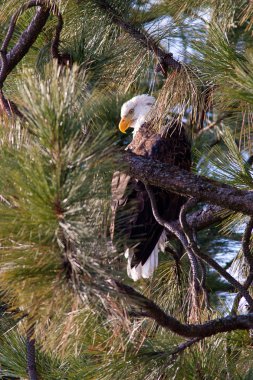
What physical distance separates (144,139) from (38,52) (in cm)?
65

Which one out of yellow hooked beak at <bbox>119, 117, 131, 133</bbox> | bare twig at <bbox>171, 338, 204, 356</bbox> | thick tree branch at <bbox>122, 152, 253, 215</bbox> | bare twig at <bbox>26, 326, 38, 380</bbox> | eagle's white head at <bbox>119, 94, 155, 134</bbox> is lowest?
bare twig at <bbox>26, 326, 38, 380</bbox>

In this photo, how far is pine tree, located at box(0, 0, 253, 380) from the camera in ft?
4.88

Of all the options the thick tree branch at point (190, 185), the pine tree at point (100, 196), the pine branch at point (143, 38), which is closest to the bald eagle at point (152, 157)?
the pine tree at point (100, 196)

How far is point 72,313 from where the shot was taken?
5.32 feet

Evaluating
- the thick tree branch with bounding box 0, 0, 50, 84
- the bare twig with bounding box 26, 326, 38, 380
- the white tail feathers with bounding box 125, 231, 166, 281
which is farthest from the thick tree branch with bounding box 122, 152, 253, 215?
the white tail feathers with bounding box 125, 231, 166, 281

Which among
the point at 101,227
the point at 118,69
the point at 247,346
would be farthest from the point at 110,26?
the point at 101,227

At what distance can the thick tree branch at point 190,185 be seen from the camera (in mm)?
2043

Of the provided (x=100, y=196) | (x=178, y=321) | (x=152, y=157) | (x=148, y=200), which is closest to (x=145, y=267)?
(x=148, y=200)

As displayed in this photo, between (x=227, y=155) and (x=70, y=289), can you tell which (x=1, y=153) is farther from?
(x=227, y=155)

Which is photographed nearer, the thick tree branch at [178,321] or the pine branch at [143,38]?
the thick tree branch at [178,321]

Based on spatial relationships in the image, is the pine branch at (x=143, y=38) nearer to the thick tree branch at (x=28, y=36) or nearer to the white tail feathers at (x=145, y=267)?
the thick tree branch at (x=28, y=36)

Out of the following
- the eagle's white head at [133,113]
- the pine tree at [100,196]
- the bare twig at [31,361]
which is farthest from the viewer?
the eagle's white head at [133,113]

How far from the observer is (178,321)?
5.99 ft

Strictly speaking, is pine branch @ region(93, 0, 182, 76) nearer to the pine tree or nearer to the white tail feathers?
the pine tree
